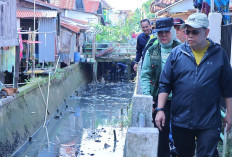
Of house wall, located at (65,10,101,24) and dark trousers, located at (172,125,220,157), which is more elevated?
house wall, located at (65,10,101,24)

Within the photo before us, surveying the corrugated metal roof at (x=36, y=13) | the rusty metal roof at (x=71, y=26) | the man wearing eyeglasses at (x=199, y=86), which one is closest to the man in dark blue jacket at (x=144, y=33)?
the man wearing eyeglasses at (x=199, y=86)

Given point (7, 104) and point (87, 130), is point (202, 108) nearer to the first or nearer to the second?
point (7, 104)

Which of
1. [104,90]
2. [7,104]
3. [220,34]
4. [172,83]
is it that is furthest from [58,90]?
[172,83]

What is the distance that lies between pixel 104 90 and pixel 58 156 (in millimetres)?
14368

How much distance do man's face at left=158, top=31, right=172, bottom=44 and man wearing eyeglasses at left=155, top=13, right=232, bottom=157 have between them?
770 mm

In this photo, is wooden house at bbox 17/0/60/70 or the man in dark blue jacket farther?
wooden house at bbox 17/0/60/70

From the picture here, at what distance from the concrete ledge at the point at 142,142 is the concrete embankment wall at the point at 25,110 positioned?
23.2ft

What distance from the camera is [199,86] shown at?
335cm

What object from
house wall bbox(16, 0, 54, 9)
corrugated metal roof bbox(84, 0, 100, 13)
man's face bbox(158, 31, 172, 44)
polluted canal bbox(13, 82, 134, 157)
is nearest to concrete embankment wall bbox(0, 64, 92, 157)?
polluted canal bbox(13, 82, 134, 157)

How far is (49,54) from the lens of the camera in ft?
63.0

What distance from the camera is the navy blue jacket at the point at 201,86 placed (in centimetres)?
336

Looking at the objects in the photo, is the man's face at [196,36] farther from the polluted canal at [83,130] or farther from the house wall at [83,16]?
the house wall at [83,16]

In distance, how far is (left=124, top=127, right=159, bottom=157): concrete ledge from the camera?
2.94 metres

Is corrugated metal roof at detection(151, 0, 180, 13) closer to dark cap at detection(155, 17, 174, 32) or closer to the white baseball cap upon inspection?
dark cap at detection(155, 17, 174, 32)
